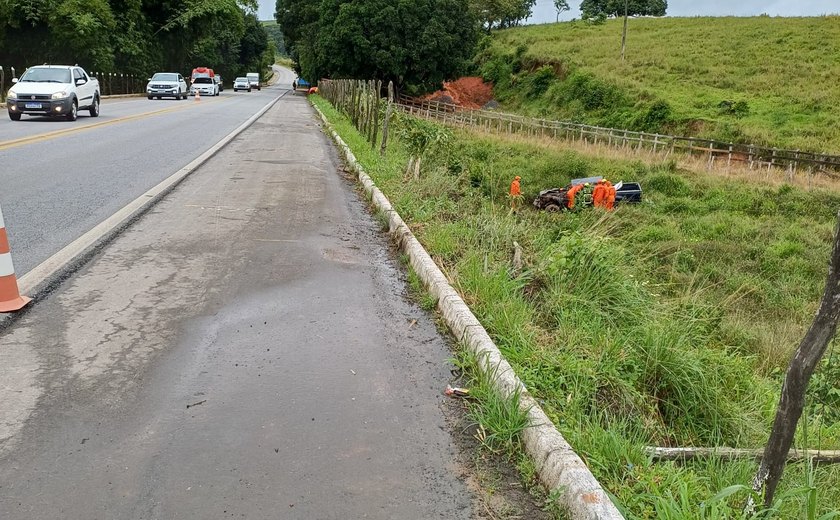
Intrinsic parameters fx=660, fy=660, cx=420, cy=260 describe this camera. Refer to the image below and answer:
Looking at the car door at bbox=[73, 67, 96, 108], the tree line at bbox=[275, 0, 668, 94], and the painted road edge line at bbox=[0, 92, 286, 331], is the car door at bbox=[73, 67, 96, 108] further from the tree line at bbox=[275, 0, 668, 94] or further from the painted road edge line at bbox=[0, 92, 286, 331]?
the tree line at bbox=[275, 0, 668, 94]

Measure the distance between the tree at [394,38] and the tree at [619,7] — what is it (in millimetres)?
59866

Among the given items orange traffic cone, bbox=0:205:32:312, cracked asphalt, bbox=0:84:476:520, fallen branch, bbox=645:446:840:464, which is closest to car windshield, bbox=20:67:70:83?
cracked asphalt, bbox=0:84:476:520

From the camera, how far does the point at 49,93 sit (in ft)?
66.0

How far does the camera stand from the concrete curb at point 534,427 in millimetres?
2797

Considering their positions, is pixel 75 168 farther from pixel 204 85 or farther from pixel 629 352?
pixel 204 85

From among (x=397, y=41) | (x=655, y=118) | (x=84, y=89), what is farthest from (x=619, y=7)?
(x=84, y=89)

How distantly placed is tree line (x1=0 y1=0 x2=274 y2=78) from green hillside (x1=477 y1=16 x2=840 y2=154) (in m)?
27.5

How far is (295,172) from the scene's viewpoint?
13.0 metres

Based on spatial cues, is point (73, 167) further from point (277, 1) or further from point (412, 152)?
point (277, 1)

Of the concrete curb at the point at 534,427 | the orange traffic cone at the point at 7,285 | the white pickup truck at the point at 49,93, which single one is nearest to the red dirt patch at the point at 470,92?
the white pickup truck at the point at 49,93

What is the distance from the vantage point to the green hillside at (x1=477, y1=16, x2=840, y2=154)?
37.5 m

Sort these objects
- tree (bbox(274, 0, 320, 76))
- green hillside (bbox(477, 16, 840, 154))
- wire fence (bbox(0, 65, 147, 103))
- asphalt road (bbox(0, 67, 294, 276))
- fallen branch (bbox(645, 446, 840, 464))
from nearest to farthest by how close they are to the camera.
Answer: fallen branch (bbox(645, 446, 840, 464)) < asphalt road (bbox(0, 67, 294, 276)) < green hillside (bbox(477, 16, 840, 154)) < wire fence (bbox(0, 65, 147, 103)) < tree (bbox(274, 0, 320, 76))

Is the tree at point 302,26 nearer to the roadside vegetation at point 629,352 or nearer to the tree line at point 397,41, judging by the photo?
the tree line at point 397,41

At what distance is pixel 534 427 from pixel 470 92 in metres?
68.4
